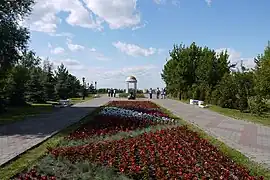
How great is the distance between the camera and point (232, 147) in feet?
29.7

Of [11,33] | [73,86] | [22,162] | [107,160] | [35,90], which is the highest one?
[11,33]

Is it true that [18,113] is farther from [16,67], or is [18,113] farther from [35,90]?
[35,90]

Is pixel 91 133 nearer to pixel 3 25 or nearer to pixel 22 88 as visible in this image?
pixel 3 25

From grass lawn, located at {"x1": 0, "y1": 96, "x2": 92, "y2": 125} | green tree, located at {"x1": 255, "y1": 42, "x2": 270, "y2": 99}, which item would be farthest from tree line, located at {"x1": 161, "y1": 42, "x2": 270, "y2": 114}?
grass lawn, located at {"x1": 0, "y1": 96, "x2": 92, "y2": 125}

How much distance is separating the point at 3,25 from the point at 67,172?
52.9 feet

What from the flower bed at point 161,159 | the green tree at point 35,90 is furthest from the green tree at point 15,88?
the flower bed at point 161,159

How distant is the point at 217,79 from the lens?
106 ft

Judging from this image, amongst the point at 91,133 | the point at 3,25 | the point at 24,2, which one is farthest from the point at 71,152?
the point at 24,2

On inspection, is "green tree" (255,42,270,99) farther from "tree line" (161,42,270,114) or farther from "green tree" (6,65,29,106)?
"green tree" (6,65,29,106)

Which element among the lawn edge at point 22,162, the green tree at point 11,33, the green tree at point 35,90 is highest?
the green tree at point 11,33

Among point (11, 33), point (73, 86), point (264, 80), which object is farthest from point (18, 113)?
point (73, 86)

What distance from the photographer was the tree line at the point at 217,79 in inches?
896

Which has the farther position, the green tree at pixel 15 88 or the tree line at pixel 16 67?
the green tree at pixel 15 88

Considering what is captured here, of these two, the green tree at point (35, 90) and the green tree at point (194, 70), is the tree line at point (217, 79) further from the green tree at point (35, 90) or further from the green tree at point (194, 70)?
the green tree at point (35, 90)
